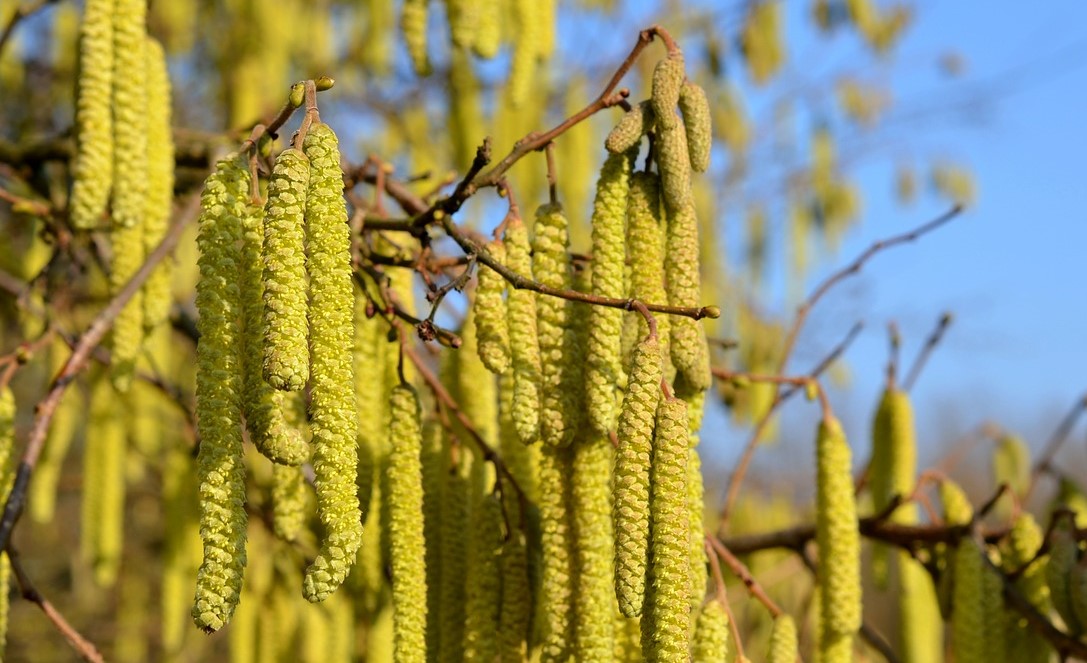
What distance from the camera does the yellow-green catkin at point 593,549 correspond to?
47.1 inches

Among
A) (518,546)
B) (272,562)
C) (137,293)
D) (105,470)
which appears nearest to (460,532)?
(518,546)

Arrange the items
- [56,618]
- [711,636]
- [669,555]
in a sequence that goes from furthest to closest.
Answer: [56,618], [711,636], [669,555]

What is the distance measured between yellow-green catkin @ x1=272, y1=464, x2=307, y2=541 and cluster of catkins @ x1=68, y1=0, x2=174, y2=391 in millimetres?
329

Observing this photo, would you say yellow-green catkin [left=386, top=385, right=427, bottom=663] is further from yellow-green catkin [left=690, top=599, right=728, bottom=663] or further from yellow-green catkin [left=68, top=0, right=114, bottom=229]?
yellow-green catkin [left=68, top=0, right=114, bottom=229]

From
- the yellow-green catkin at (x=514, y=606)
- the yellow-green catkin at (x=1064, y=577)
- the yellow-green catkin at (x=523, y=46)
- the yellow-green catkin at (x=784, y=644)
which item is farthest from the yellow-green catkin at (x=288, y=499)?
the yellow-green catkin at (x=1064, y=577)

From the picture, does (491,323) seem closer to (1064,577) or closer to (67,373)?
(67,373)

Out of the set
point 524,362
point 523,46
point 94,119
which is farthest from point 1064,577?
point 94,119

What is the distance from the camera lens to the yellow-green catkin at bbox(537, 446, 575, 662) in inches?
48.3

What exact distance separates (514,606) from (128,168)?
2.50 feet

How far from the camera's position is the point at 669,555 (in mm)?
1069

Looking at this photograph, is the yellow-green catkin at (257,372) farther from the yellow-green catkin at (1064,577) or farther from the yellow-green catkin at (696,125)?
the yellow-green catkin at (1064,577)

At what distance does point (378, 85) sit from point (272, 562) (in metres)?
2.57

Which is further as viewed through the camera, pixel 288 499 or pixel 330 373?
pixel 288 499

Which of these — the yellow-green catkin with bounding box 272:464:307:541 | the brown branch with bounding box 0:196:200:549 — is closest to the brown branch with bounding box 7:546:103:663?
the brown branch with bounding box 0:196:200:549
